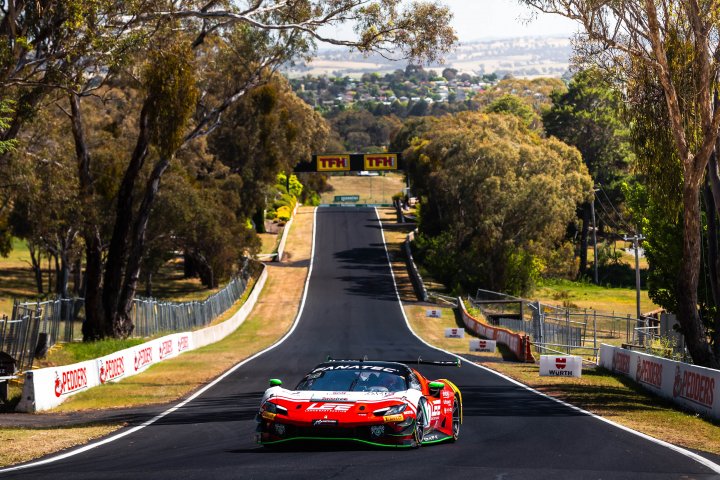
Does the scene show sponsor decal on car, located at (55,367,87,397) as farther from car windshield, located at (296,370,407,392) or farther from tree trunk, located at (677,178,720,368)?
tree trunk, located at (677,178,720,368)

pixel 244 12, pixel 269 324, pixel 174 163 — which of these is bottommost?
pixel 269 324

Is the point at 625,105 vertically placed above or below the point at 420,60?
below

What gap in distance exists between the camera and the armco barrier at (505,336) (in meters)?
40.5

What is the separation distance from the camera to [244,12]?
33781 millimetres

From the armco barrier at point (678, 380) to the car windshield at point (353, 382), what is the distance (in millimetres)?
8602

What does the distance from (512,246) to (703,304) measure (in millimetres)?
37561

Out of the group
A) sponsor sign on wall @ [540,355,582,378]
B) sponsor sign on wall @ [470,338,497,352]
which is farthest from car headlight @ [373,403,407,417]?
sponsor sign on wall @ [470,338,497,352]

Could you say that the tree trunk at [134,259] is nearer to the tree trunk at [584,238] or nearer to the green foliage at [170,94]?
the green foliage at [170,94]

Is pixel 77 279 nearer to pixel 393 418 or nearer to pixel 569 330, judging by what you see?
pixel 569 330

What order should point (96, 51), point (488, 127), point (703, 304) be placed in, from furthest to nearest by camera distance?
point (488, 127)
point (703, 304)
point (96, 51)

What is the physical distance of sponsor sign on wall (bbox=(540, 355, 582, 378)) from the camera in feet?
104

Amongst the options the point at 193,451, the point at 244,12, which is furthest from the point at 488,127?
the point at 193,451

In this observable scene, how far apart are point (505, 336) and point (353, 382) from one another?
1303 inches

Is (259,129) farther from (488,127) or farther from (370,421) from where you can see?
(370,421)
